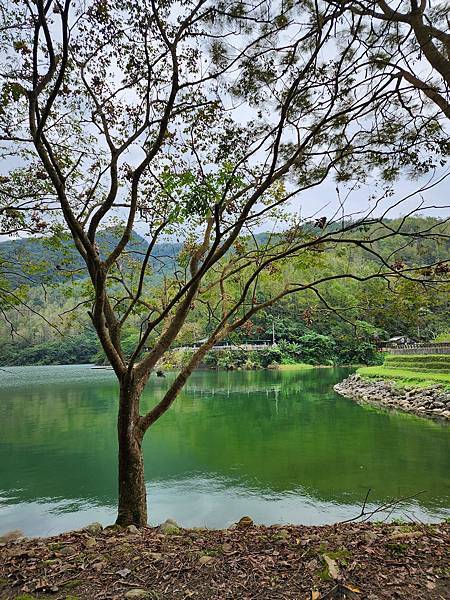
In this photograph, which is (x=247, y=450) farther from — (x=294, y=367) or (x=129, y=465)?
(x=294, y=367)

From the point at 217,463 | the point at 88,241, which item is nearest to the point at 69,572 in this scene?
the point at 88,241

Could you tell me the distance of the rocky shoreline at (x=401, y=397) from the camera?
13.4m

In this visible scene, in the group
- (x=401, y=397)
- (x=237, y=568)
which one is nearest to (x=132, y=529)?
(x=237, y=568)

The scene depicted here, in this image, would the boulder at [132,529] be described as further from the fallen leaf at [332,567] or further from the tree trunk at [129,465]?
the fallen leaf at [332,567]

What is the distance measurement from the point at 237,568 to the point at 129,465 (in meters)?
1.87

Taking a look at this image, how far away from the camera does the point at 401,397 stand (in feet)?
51.8

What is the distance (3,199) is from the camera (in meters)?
5.56

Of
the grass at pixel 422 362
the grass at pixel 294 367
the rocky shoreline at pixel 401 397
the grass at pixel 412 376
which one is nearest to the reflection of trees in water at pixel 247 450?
the rocky shoreline at pixel 401 397

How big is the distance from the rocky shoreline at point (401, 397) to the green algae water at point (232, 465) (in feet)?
2.68

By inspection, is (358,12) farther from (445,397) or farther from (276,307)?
(276,307)

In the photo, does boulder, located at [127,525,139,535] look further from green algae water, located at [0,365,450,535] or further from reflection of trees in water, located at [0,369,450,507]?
reflection of trees in water, located at [0,369,450,507]

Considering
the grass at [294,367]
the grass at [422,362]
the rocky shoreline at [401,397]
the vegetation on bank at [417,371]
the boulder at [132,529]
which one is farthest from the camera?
the grass at [294,367]

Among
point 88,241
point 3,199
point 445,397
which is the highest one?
point 3,199

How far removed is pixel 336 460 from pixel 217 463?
2575mm
